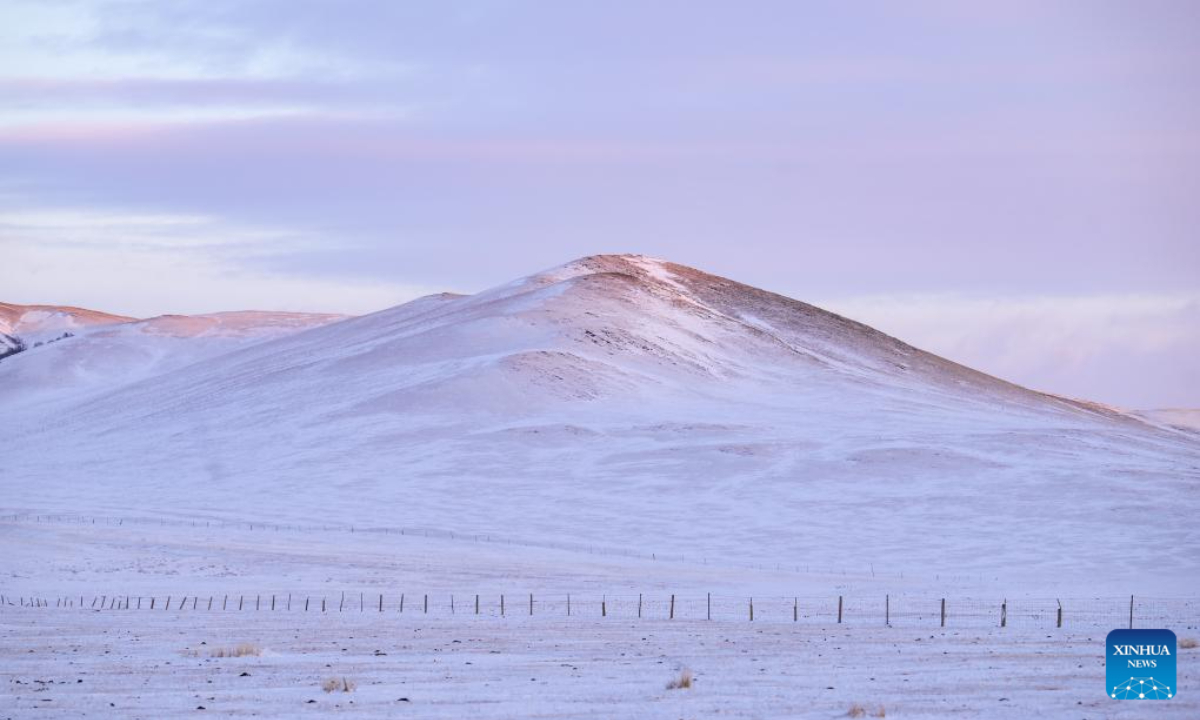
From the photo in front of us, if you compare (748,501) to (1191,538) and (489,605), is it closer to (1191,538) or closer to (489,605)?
(1191,538)

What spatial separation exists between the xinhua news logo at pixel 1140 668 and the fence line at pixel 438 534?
34086 mm

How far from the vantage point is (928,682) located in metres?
24.2

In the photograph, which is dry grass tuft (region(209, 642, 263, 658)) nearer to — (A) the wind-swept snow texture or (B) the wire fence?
(B) the wire fence

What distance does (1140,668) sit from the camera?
73.4 feet

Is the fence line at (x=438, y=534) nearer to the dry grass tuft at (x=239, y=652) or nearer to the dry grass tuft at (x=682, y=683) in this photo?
the dry grass tuft at (x=239, y=652)

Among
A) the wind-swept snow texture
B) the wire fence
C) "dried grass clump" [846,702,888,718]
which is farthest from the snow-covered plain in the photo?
"dried grass clump" [846,702,888,718]

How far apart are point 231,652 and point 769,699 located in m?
11.4

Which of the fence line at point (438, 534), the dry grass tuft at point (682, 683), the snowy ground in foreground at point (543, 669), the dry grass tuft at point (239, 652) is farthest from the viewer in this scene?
the fence line at point (438, 534)

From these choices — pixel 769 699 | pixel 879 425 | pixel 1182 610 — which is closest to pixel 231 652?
pixel 769 699

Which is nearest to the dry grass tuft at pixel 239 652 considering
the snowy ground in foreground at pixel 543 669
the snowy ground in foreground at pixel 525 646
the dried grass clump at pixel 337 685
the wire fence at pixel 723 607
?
the snowy ground in foreground at pixel 543 669

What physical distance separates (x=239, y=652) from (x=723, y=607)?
56.2ft

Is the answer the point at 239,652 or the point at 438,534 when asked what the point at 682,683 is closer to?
the point at 239,652

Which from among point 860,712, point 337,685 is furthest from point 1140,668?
point 337,685

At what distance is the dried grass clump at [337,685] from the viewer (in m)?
23.6
